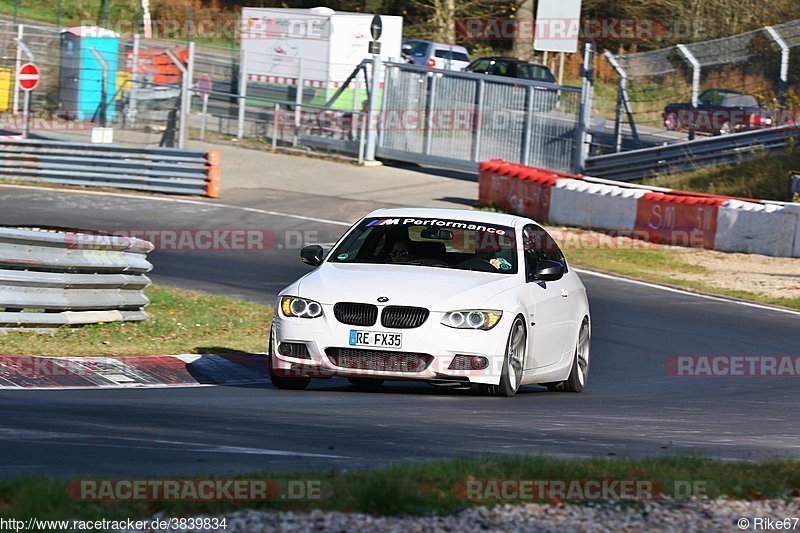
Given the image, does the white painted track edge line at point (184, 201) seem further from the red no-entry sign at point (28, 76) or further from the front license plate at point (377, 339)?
the front license plate at point (377, 339)

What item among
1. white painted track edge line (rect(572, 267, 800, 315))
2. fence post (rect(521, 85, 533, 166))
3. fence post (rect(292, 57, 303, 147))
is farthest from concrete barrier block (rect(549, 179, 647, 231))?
fence post (rect(292, 57, 303, 147))

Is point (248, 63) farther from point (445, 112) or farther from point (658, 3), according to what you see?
point (658, 3)

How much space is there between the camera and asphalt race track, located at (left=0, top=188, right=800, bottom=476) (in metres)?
6.50

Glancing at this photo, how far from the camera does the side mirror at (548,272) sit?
1048cm

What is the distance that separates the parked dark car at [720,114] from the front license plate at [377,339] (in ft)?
64.8

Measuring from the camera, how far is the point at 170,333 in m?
13.2

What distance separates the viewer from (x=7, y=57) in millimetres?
36688

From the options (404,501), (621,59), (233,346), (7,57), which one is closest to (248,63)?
(7,57)

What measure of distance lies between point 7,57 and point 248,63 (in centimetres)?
709

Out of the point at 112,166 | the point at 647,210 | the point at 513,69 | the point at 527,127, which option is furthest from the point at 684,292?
the point at 513,69

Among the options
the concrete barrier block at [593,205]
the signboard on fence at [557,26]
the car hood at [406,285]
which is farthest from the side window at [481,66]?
the car hood at [406,285]

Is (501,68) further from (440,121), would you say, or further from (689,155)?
(689,155)

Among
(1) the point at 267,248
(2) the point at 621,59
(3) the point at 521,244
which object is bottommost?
(1) the point at 267,248

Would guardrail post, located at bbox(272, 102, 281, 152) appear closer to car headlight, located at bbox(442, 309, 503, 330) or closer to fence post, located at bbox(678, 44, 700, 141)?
fence post, located at bbox(678, 44, 700, 141)
